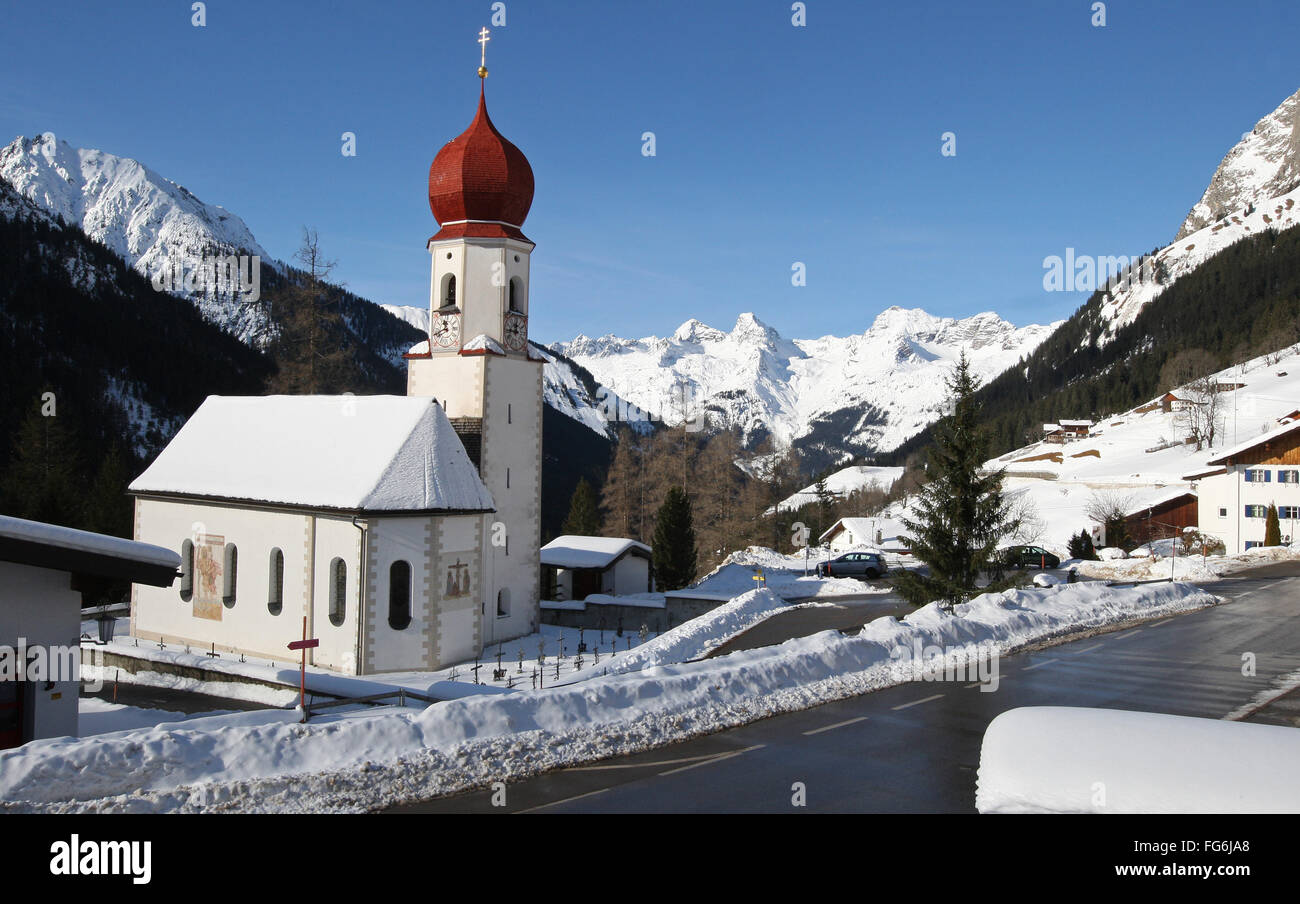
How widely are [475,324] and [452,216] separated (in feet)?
12.5

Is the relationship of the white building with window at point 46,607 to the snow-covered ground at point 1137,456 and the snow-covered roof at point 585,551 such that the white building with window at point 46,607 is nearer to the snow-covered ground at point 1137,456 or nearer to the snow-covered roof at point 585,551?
the snow-covered roof at point 585,551

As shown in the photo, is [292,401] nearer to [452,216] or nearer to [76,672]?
[452,216]

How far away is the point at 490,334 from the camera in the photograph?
31.8 m

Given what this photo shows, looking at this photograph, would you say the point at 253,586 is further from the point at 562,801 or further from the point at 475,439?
the point at 562,801

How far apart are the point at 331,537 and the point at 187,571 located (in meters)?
7.67

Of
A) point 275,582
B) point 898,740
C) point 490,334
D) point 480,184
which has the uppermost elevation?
point 480,184

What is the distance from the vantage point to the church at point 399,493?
26.6m

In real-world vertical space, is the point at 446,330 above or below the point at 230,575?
above

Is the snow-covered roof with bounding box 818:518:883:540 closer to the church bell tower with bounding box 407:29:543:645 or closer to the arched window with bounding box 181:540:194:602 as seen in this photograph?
the church bell tower with bounding box 407:29:543:645

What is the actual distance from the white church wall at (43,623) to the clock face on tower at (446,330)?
20026 millimetres

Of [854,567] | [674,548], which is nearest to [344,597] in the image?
[674,548]

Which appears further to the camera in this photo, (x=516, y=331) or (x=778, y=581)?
(x=778, y=581)

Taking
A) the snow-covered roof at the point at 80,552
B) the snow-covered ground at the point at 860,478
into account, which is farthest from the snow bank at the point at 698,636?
the snow-covered ground at the point at 860,478
